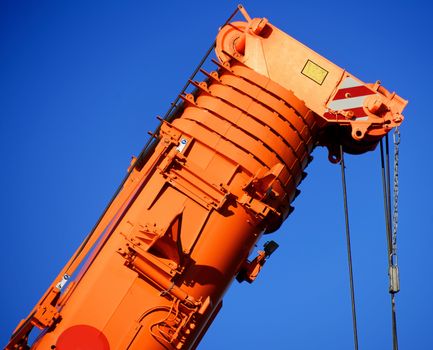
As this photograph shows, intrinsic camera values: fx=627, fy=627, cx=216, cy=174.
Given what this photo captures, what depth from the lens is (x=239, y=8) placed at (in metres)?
8.91

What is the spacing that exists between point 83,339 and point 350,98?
449 cm

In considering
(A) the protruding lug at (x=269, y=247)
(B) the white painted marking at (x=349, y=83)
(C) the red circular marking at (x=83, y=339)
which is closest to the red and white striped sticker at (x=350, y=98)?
(B) the white painted marking at (x=349, y=83)

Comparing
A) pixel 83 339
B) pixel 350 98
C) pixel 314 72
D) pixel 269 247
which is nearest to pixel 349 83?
pixel 350 98

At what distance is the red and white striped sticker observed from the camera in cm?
818

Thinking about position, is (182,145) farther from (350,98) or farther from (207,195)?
(350,98)

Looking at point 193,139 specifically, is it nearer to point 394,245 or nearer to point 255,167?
point 255,167

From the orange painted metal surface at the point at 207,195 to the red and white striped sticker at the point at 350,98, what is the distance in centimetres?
1

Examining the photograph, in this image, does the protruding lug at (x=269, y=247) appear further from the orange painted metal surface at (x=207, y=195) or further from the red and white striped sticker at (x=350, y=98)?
the red and white striped sticker at (x=350, y=98)

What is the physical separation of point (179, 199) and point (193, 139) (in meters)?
0.79

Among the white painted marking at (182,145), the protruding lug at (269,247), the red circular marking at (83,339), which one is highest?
the white painted marking at (182,145)

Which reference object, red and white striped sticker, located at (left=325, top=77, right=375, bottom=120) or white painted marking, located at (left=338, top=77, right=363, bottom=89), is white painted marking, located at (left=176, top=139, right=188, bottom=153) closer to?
red and white striped sticker, located at (left=325, top=77, right=375, bottom=120)

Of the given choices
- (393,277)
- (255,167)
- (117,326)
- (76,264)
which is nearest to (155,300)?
(117,326)

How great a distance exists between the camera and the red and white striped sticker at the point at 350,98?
818cm

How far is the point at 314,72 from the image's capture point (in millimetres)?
8336
